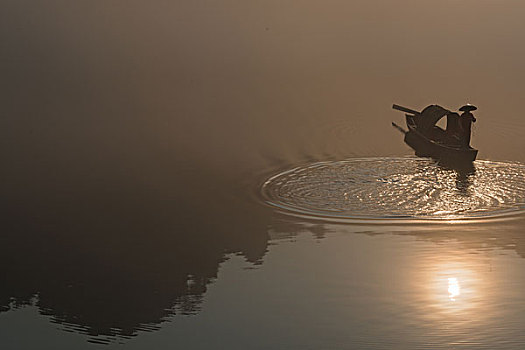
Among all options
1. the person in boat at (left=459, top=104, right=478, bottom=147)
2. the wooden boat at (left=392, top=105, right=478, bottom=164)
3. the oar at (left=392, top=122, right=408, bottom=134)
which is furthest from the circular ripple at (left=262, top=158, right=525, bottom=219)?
the oar at (left=392, top=122, right=408, bottom=134)

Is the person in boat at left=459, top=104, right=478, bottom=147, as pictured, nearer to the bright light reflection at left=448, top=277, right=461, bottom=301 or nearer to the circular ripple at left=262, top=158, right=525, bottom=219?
the circular ripple at left=262, top=158, right=525, bottom=219

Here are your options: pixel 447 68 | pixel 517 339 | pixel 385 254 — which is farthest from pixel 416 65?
pixel 517 339

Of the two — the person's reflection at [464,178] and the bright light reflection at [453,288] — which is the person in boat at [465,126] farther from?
the bright light reflection at [453,288]

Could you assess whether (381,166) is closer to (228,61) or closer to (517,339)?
(517,339)

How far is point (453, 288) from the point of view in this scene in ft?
40.3

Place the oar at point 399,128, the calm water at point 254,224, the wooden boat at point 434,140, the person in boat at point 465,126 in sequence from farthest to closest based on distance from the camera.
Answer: the oar at point 399,128 < the person in boat at point 465,126 < the wooden boat at point 434,140 < the calm water at point 254,224

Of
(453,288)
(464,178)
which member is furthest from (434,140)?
(453,288)

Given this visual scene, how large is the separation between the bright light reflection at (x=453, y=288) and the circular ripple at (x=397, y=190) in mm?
2651

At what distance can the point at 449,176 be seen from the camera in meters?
17.7

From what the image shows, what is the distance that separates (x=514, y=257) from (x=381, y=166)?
207 inches

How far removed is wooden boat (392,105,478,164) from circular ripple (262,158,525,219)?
1.27 feet

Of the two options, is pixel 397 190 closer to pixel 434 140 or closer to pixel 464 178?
pixel 464 178

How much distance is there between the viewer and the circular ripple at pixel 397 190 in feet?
50.8

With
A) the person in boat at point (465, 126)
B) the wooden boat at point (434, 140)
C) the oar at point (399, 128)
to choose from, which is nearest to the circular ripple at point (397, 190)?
the wooden boat at point (434, 140)
